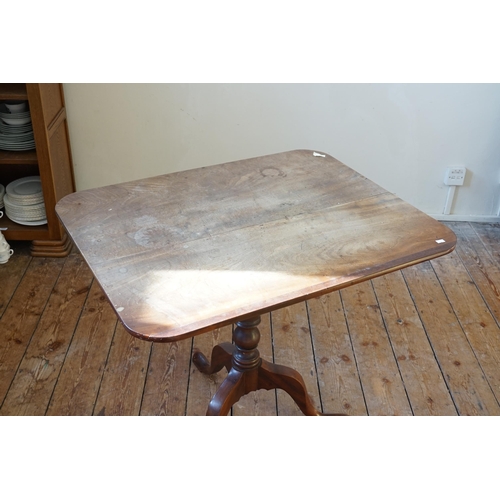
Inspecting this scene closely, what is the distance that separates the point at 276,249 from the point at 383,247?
275mm

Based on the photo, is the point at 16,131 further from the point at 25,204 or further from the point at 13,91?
the point at 25,204

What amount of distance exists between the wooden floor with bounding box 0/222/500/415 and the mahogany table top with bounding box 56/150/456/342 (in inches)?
29.4

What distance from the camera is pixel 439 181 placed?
3.16 m

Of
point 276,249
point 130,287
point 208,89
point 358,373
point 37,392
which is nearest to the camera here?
point 130,287

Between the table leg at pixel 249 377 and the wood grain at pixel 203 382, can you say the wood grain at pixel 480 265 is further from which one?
the wood grain at pixel 203 382

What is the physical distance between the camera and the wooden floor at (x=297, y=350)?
208cm

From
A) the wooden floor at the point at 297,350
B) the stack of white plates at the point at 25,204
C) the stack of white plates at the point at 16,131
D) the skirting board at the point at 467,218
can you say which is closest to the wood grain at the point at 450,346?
the wooden floor at the point at 297,350

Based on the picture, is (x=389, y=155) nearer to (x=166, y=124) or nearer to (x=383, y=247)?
(x=166, y=124)

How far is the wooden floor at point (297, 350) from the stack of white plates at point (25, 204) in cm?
19

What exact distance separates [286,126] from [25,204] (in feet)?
4.28

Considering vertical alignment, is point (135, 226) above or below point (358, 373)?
above

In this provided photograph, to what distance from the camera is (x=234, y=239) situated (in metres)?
1.55
